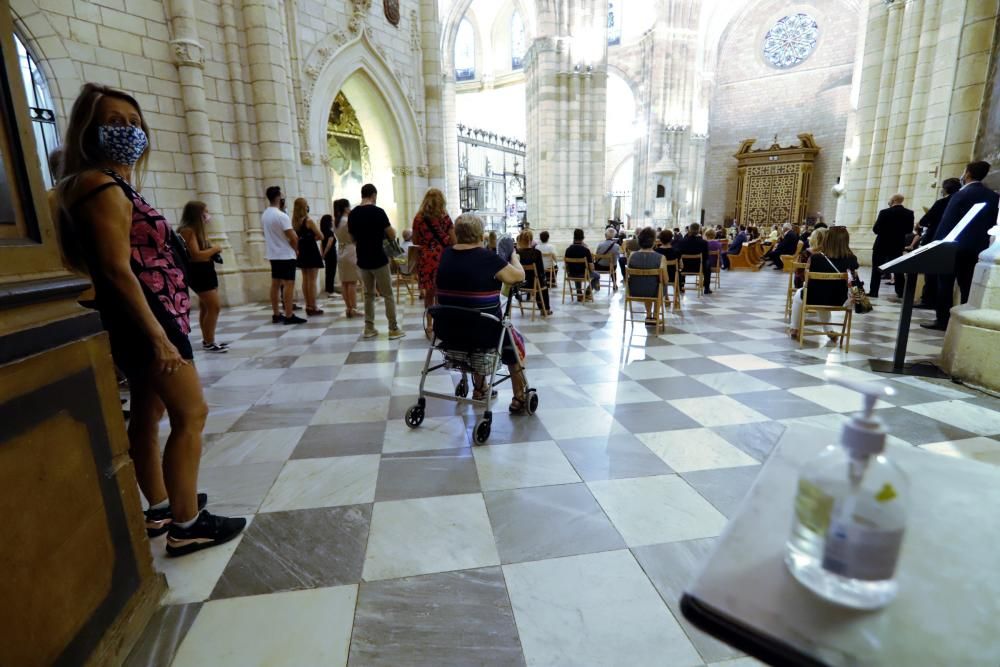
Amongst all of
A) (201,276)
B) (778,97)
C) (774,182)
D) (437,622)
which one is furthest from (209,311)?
(778,97)

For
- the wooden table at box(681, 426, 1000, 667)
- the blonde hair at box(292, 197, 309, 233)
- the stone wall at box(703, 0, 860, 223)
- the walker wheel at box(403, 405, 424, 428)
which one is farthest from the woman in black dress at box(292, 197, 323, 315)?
the stone wall at box(703, 0, 860, 223)

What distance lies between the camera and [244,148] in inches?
290

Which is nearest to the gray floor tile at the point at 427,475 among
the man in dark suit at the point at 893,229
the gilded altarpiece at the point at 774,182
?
the man in dark suit at the point at 893,229

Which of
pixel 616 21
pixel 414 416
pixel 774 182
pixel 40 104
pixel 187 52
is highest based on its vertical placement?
pixel 616 21

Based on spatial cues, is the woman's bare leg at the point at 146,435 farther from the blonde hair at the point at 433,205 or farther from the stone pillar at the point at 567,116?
the stone pillar at the point at 567,116

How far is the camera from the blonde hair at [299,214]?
19.5ft

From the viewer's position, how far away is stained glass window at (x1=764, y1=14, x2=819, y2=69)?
64.7 ft

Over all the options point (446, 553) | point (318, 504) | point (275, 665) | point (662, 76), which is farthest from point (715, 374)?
point (662, 76)

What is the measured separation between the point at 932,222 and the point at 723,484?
632cm

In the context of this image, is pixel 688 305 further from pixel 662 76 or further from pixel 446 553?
pixel 662 76

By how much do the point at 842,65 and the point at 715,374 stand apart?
73.3ft

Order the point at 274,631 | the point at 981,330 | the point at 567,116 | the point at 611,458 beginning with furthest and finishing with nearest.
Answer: the point at 567,116
the point at 981,330
the point at 611,458
the point at 274,631

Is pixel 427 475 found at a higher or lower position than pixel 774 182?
lower

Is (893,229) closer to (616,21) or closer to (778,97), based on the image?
(778,97)
